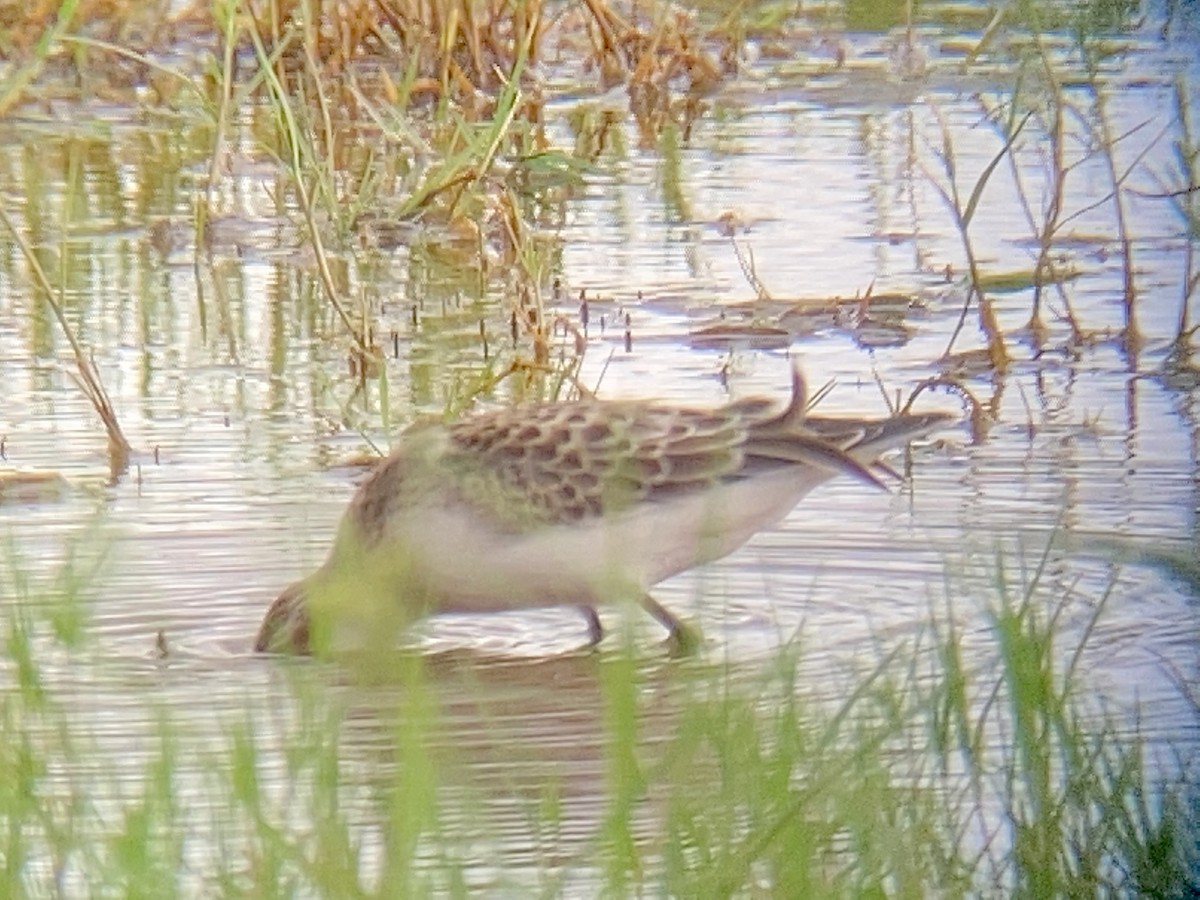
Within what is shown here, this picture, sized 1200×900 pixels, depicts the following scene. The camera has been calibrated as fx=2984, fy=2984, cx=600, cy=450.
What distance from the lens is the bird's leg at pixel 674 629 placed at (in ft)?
15.4

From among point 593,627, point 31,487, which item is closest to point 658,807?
point 593,627

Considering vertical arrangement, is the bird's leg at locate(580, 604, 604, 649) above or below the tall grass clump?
below

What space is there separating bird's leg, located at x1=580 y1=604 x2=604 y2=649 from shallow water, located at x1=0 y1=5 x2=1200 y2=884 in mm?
47

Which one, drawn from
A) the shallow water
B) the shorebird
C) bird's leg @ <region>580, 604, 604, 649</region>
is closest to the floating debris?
the shallow water

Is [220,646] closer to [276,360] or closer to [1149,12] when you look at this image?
[276,360]

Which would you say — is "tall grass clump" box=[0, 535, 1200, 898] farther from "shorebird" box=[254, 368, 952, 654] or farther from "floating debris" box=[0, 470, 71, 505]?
"floating debris" box=[0, 470, 71, 505]

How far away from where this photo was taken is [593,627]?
4.97 metres

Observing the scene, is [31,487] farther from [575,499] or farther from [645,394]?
[645,394]

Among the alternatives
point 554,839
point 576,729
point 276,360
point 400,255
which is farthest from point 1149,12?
point 554,839

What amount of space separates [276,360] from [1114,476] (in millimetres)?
2010

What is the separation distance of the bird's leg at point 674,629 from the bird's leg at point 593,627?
4.2 inches

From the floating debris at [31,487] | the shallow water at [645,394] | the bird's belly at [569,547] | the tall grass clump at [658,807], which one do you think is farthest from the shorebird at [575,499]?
the tall grass clump at [658,807]

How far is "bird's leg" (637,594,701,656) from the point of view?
469 centimetres

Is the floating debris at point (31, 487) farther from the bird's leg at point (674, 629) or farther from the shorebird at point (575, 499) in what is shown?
the bird's leg at point (674, 629)
